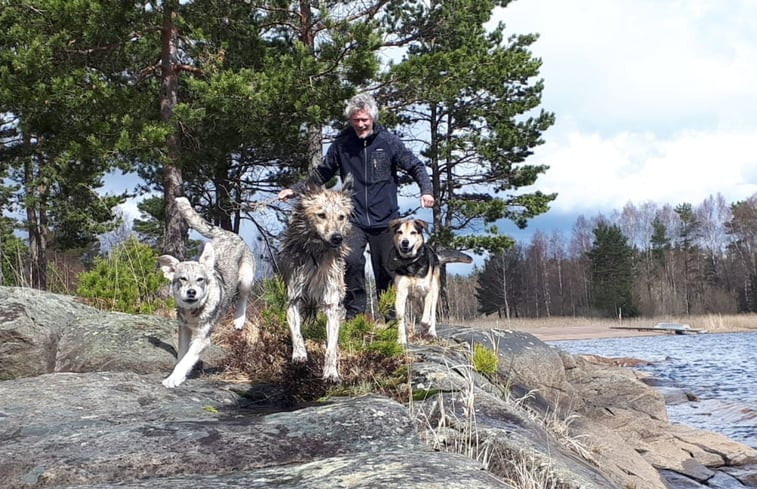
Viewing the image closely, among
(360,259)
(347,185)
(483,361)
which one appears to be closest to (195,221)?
(360,259)

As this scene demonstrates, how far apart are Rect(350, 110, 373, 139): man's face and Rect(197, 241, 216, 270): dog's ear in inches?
72.2

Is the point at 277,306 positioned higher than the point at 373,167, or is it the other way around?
the point at 373,167

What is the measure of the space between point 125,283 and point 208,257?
3325 millimetres

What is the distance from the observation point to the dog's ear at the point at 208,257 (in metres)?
5.99

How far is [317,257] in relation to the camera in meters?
5.38

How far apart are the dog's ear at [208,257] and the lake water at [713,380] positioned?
8821mm

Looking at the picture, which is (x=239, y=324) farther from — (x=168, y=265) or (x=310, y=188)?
(x=310, y=188)

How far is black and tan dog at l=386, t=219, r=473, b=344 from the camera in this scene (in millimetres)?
6934

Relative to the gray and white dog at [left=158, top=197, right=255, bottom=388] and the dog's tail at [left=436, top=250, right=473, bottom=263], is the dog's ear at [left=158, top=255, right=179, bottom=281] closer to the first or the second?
the gray and white dog at [left=158, top=197, right=255, bottom=388]

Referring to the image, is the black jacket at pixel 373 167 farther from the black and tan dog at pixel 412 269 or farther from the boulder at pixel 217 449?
the boulder at pixel 217 449

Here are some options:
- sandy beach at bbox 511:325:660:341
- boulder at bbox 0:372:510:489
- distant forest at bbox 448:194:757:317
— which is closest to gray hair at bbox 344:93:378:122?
boulder at bbox 0:372:510:489

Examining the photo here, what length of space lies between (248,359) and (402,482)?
360 centimetres

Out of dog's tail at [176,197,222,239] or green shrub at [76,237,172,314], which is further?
green shrub at [76,237,172,314]

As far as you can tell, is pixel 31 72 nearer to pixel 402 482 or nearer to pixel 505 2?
pixel 402 482
